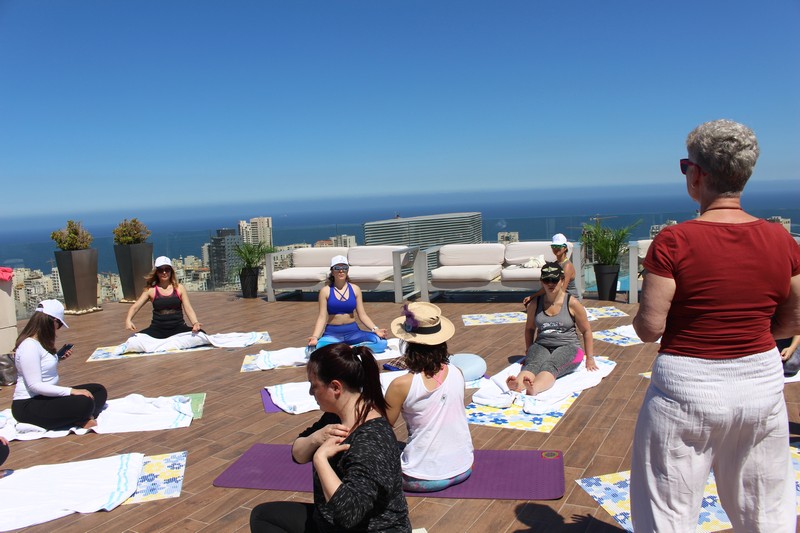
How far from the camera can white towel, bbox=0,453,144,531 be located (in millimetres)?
3143

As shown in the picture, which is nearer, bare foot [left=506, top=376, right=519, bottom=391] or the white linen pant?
the white linen pant

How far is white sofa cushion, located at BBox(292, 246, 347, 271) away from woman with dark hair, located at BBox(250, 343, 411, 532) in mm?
8157

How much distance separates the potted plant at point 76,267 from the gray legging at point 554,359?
7.55 meters

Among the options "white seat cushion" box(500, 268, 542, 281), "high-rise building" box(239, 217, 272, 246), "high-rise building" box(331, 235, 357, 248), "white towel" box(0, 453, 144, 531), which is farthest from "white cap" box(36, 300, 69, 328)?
"high-rise building" box(331, 235, 357, 248)

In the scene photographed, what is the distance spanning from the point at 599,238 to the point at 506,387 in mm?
4718

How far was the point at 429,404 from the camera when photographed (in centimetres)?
292

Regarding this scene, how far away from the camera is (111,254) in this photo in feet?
34.4

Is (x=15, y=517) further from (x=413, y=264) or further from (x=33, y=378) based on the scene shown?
(x=413, y=264)

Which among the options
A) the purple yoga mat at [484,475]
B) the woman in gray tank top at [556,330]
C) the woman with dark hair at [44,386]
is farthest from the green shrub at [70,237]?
the woman in gray tank top at [556,330]

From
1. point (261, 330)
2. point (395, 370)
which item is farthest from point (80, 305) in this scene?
point (395, 370)

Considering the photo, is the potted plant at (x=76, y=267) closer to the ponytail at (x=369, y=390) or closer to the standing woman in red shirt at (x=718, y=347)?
the ponytail at (x=369, y=390)

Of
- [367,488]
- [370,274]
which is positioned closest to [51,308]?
[367,488]

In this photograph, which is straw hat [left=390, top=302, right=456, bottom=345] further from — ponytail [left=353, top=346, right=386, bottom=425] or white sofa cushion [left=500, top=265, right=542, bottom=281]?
white sofa cushion [left=500, top=265, right=542, bottom=281]

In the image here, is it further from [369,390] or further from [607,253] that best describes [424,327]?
[607,253]
